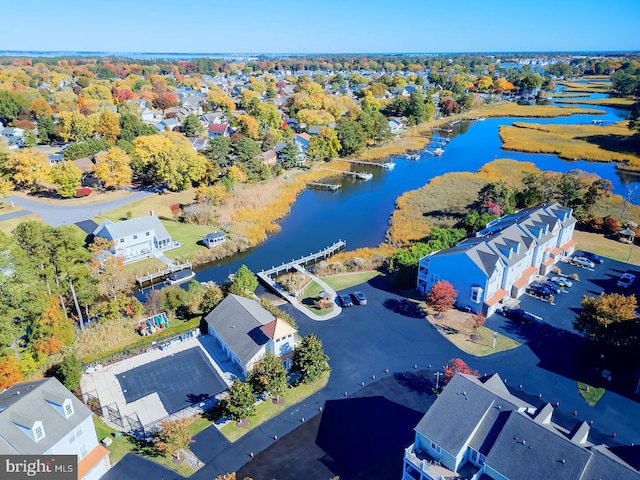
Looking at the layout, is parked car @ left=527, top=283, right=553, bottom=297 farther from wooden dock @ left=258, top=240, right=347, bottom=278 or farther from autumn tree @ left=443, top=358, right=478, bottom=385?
wooden dock @ left=258, top=240, right=347, bottom=278

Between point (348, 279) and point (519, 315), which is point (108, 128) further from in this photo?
point (519, 315)

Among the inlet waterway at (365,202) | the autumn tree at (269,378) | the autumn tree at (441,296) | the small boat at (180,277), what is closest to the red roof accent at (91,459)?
the autumn tree at (269,378)

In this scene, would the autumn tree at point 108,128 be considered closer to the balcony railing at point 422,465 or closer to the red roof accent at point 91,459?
the red roof accent at point 91,459

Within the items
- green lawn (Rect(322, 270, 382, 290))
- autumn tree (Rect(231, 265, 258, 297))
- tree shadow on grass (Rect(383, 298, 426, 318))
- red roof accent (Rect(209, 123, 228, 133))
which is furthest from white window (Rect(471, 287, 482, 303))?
red roof accent (Rect(209, 123, 228, 133))

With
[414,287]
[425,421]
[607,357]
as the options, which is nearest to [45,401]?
[425,421]

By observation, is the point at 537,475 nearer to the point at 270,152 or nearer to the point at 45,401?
the point at 45,401
